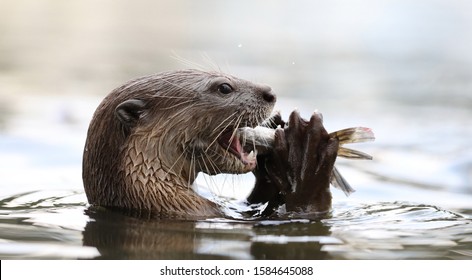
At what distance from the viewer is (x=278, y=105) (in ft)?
29.8

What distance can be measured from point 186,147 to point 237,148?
24 centimetres

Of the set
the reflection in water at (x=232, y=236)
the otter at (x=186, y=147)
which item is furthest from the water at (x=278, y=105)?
the otter at (x=186, y=147)

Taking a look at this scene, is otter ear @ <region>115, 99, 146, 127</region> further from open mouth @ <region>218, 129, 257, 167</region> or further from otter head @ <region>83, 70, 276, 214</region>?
open mouth @ <region>218, 129, 257, 167</region>

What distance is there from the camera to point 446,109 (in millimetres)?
9477

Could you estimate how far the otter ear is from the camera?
16.7ft

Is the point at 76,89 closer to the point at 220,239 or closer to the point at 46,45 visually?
the point at 46,45

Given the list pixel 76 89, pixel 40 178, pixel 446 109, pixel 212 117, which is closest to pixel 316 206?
pixel 212 117

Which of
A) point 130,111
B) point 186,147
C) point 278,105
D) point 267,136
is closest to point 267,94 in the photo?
point 267,136

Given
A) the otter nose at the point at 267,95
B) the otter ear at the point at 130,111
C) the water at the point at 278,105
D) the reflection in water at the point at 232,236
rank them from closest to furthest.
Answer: the reflection in water at the point at 232,236 → the water at the point at 278,105 → the otter ear at the point at 130,111 → the otter nose at the point at 267,95

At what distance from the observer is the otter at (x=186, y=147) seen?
16.9ft

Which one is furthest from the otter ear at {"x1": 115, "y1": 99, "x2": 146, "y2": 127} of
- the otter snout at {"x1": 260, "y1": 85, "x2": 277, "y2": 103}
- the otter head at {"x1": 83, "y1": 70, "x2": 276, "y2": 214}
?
the otter snout at {"x1": 260, "y1": 85, "x2": 277, "y2": 103}

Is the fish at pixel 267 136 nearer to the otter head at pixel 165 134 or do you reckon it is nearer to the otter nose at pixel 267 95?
the otter head at pixel 165 134
